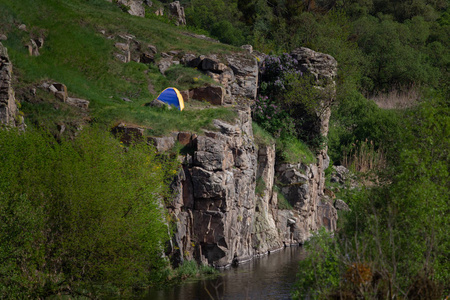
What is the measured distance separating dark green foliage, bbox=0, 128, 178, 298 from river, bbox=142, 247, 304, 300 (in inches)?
157

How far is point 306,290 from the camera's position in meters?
18.2

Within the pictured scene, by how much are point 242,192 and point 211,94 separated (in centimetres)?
925

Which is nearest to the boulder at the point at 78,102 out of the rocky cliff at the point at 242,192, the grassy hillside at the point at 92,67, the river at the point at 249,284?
the grassy hillside at the point at 92,67

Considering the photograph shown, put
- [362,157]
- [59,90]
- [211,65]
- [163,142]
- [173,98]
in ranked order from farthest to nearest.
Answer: [362,157], [211,65], [173,98], [59,90], [163,142]

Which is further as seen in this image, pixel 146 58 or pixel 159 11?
pixel 159 11

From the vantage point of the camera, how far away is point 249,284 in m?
30.8

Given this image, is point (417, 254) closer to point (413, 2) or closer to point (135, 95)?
point (135, 95)

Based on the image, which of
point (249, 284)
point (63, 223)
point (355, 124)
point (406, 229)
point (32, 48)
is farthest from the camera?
point (355, 124)

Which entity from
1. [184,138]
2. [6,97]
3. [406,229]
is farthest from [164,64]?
[406,229]

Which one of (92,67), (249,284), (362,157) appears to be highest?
(92,67)

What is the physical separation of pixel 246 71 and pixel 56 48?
17199mm

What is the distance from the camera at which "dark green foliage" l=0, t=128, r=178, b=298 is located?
19406 millimetres

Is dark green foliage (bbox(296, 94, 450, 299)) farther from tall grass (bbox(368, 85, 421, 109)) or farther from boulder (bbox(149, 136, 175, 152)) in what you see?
tall grass (bbox(368, 85, 421, 109))

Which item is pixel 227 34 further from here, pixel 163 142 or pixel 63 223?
pixel 63 223
